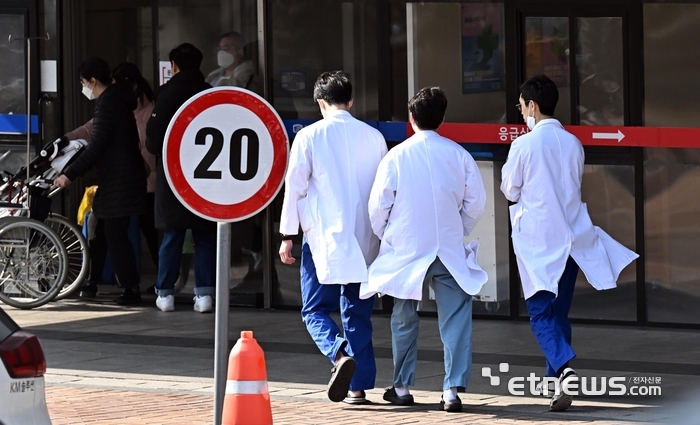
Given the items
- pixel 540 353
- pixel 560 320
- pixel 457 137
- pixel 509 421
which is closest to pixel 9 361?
pixel 509 421

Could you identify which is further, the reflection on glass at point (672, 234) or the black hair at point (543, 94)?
the reflection on glass at point (672, 234)

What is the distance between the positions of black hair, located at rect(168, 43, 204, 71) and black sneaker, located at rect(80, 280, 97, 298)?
2442mm

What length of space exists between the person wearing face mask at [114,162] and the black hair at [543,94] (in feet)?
16.1

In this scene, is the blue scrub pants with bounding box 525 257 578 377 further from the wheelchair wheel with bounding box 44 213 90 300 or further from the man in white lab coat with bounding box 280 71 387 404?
the wheelchair wheel with bounding box 44 213 90 300

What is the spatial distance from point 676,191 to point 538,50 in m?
1.54

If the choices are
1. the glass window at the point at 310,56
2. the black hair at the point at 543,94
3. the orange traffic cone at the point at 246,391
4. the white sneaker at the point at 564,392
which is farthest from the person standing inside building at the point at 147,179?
the orange traffic cone at the point at 246,391

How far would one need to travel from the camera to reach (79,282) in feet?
39.5

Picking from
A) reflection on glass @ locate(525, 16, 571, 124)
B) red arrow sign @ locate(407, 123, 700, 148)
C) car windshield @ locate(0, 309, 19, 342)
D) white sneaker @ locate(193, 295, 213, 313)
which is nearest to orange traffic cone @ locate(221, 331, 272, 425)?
car windshield @ locate(0, 309, 19, 342)

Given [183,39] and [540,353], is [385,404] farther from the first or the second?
[183,39]

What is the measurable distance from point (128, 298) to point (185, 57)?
2282 millimetres

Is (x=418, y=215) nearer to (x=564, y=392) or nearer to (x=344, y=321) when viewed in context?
(x=344, y=321)

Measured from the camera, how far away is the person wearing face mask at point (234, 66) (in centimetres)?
1188

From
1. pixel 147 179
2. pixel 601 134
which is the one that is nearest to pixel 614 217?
pixel 601 134

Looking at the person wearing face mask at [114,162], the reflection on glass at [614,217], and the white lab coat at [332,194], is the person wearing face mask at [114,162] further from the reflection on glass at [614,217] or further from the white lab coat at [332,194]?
the white lab coat at [332,194]
